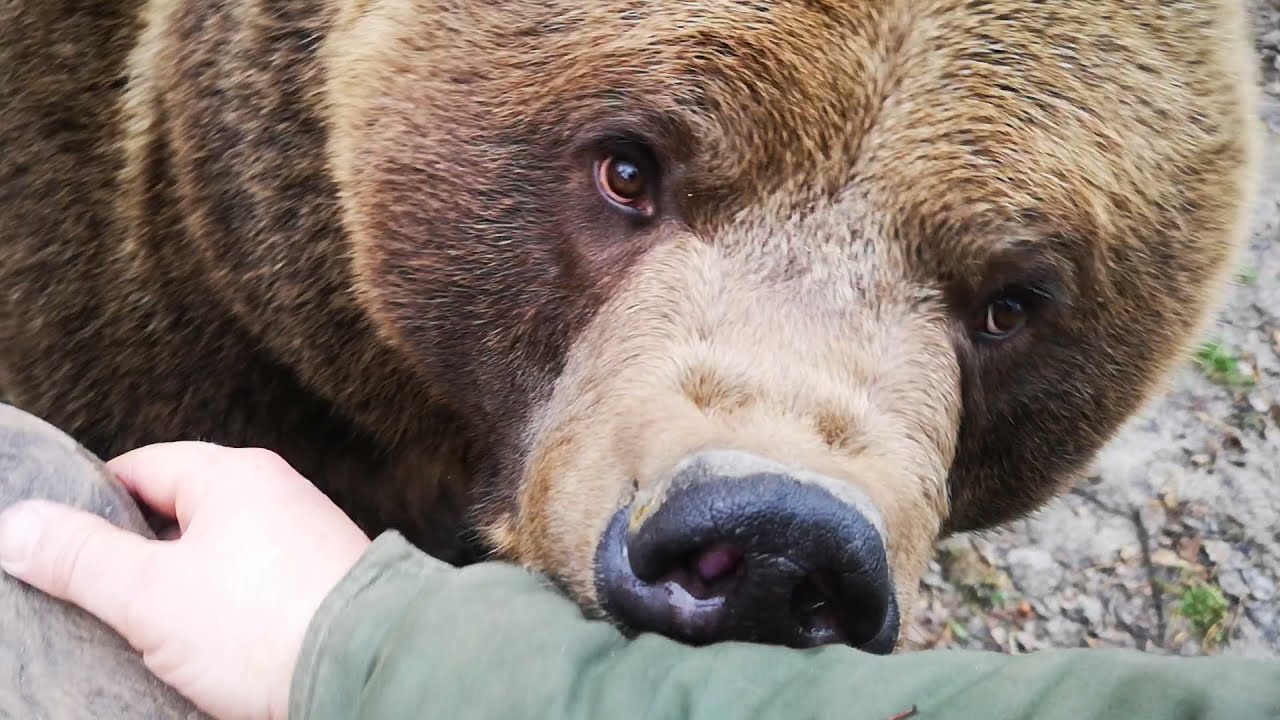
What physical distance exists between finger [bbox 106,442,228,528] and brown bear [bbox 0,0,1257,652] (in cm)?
62

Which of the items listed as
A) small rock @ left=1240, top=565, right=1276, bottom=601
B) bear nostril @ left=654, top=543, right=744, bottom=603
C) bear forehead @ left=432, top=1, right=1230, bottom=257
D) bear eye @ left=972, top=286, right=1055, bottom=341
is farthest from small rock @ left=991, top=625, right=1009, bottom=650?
bear nostril @ left=654, top=543, right=744, bottom=603

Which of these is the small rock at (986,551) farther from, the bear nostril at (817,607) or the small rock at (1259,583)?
the bear nostril at (817,607)

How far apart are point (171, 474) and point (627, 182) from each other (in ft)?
3.36

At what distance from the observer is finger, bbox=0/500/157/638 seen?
1.99 meters

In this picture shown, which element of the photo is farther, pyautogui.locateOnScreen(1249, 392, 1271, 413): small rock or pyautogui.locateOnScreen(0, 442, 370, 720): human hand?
pyautogui.locateOnScreen(1249, 392, 1271, 413): small rock

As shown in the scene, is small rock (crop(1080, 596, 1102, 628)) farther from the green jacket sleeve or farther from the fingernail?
the fingernail

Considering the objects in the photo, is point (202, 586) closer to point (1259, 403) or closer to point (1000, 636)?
point (1000, 636)

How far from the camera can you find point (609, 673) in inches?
70.9

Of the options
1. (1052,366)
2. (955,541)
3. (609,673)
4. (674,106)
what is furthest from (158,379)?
(955,541)

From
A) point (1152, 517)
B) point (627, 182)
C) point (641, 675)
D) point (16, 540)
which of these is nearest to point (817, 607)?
point (641, 675)

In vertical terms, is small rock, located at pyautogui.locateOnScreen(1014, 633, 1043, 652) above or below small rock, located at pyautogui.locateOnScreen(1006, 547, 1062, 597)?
below

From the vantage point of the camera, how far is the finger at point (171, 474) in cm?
221

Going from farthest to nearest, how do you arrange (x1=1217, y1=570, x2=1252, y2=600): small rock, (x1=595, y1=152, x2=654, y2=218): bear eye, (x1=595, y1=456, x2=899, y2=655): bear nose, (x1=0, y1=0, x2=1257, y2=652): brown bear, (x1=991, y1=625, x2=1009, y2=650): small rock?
(x1=1217, y1=570, x2=1252, y2=600): small rock, (x1=991, y1=625, x2=1009, y2=650): small rock, (x1=595, y1=152, x2=654, y2=218): bear eye, (x1=0, y1=0, x2=1257, y2=652): brown bear, (x1=595, y1=456, x2=899, y2=655): bear nose

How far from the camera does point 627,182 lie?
243cm
